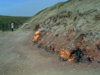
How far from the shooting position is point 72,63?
8.32 meters

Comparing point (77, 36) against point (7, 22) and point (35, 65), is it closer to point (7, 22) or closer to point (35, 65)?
point (35, 65)

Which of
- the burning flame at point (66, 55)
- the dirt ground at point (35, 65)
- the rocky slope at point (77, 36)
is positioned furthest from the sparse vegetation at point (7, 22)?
the burning flame at point (66, 55)

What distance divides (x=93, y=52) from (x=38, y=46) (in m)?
5.53

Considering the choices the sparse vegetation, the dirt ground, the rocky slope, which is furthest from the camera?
the sparse vegetation

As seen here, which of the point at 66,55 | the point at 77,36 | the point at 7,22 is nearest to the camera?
the point at 66,55

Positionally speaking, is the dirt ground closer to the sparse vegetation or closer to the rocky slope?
the rocky slope

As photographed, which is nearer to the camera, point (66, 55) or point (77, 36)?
point (66, 55)

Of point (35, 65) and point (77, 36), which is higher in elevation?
point (77, 36)

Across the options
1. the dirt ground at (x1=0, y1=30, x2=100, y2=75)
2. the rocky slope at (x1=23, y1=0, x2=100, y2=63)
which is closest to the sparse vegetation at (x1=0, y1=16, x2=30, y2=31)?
the rocky slope at (x1=23, y1=0, x2=100, y2=63)

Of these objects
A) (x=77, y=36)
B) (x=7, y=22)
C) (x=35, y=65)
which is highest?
Result: (x=7, y=22)

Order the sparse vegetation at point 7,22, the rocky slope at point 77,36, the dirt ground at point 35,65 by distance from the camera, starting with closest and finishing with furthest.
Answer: the dirt ground at point 35,65
the rocky slope at point 77,36
the sparse vegetation at point 7,22

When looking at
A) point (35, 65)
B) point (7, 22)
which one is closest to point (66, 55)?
point (35, 65)

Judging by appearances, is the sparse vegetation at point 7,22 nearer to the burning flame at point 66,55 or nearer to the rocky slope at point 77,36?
the rocky slope at point 77,36

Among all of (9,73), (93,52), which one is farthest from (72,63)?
(9,73)
